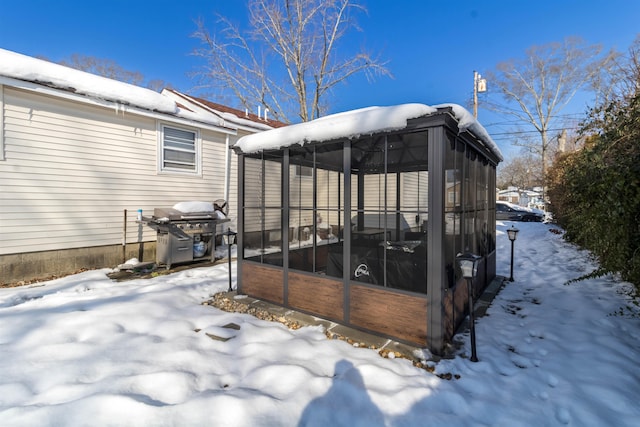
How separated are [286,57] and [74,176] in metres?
9.15

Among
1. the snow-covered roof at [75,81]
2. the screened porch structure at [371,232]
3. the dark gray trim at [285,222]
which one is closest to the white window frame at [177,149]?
the snow-covered roof at [75,81]

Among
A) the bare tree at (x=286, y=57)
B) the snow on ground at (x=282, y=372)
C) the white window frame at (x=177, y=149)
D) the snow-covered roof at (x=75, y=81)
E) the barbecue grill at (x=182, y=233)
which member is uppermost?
the bare tree at (x=286, y=57)

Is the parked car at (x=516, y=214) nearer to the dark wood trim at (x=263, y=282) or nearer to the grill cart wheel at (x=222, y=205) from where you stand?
the grill cart wheel at (x=222, y=205)

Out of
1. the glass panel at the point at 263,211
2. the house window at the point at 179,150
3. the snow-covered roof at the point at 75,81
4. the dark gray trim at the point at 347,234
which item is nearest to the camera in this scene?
the dark gray trim at the point at 347,234

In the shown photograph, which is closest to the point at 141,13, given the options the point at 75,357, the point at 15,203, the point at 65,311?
the point at 15,203

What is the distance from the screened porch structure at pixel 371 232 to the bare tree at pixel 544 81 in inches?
651

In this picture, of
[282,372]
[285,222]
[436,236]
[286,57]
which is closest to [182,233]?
[285,222]

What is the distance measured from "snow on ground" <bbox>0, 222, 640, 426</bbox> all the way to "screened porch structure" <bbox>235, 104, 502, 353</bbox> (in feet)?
1.59

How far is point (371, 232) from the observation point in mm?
5879

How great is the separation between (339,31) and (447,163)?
11.1 meters

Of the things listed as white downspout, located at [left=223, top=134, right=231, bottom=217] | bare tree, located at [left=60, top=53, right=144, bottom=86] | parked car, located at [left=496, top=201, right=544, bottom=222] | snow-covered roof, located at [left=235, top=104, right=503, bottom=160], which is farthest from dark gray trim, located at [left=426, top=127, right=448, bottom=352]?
bare tree, located at [left=60, top=53, right=144, bottom=86]

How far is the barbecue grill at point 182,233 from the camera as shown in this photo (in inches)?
246

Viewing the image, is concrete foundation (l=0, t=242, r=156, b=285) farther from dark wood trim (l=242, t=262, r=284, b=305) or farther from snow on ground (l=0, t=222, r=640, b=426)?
dark wood trim (l=242, t=262, r=284, b=305)

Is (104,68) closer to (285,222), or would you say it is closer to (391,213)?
(285,222)
